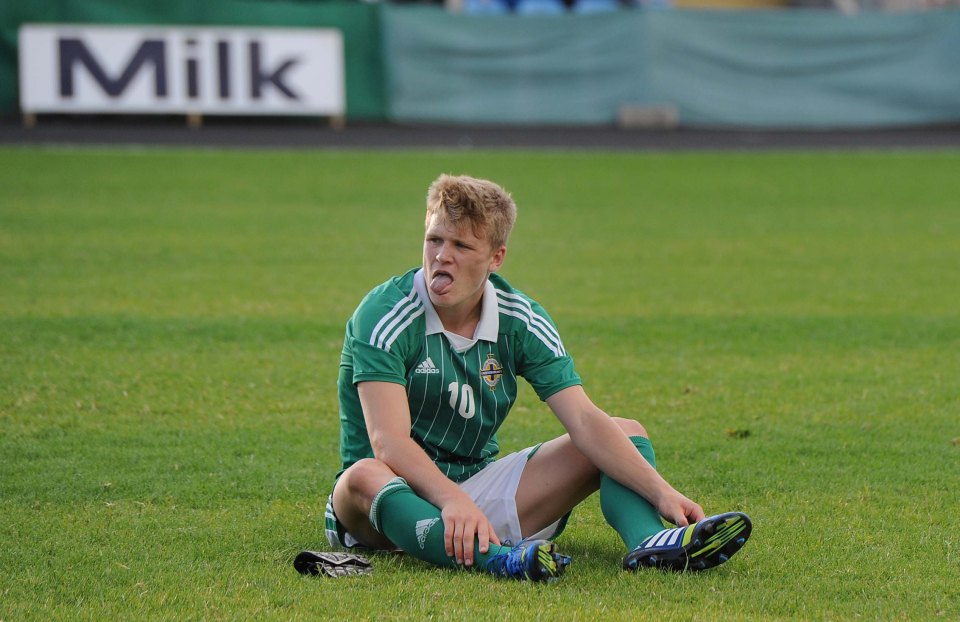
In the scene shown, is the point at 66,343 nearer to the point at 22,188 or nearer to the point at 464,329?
the point at 464,329

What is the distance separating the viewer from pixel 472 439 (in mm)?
4574

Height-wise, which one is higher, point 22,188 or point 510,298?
point 510,298

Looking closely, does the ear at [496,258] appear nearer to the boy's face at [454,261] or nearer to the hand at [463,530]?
the boy's face at [454,261]

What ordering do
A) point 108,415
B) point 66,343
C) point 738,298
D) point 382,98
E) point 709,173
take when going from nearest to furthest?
point 108,415, point 66,343, point 738,298, point 709,173, point 382,98

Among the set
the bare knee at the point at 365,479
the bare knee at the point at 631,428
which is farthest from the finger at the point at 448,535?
the bare knee at the point at 631,428

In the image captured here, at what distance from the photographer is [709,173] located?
17703mm

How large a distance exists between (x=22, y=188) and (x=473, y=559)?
11500 millimetres

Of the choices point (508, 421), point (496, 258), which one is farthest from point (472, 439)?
point (508, 421)

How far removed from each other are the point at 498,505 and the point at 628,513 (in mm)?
446

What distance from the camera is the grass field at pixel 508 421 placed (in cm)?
408

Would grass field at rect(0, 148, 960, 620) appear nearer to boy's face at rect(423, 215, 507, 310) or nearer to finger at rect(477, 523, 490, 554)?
finger at rect(477, 523, 490, 554)

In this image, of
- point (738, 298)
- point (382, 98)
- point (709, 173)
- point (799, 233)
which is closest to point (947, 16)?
point (709, 173)

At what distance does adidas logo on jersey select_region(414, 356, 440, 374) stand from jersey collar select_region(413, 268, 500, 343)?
0.10 m

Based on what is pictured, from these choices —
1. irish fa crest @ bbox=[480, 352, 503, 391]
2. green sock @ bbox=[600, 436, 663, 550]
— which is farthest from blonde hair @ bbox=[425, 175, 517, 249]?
green sock @ bbox=[600, 436, 663, 550]
